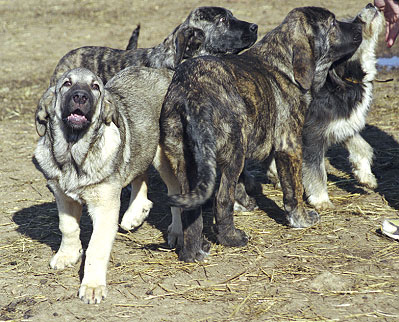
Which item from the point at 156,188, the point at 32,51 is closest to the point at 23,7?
the point at 32,51

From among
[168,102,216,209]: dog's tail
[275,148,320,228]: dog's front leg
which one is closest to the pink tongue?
[168,102,216,209]: dog's tail

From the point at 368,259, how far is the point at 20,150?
16.3 feet

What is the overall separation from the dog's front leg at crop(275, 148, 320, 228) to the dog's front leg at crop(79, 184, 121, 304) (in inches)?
60.8

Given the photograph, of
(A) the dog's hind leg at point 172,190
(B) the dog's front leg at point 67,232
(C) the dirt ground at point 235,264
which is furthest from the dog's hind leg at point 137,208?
(B) the dog's front leg at point 67,232

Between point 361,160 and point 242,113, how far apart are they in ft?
6.69

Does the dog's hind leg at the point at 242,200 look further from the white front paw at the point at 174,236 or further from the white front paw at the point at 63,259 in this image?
the white front paw at the point at 63,259

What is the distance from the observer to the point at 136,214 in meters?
5.49

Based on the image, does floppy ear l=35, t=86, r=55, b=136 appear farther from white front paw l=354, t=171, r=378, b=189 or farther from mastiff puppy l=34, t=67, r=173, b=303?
white front paw l=354, t=171, r=378, b=189

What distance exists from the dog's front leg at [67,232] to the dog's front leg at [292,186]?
177 cm

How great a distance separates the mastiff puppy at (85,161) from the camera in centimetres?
427

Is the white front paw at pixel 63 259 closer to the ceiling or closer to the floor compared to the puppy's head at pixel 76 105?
closer to the floor

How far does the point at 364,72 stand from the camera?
19.6 feet

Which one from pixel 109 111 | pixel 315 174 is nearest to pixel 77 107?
pixel 109 111

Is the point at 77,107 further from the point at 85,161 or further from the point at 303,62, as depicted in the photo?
the point at 303,62
